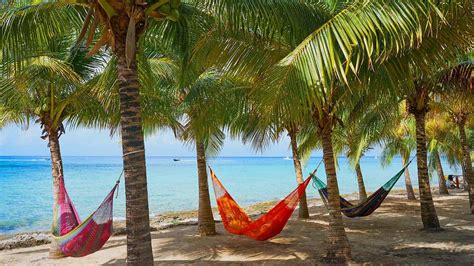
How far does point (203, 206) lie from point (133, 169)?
369 centimetres

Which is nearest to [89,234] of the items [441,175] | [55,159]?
[55,159]

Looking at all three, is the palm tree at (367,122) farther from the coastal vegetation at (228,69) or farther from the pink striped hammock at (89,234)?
the pink striped hammock at (89,234)

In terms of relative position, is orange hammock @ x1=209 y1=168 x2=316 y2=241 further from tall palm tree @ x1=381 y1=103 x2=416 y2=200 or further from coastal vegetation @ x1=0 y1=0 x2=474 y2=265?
tall palm tree @ x1=381 y1=103 x2=416 y2=200

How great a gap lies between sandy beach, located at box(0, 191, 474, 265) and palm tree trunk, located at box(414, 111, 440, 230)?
193mm

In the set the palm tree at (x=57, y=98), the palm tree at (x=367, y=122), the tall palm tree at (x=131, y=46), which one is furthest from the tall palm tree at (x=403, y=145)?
the tall palm tree at (x=131, y=46)

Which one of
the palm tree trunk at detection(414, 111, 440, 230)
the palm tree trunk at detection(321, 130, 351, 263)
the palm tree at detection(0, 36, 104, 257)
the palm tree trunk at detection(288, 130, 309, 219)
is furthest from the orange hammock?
the palm tree trunk at detection(288, 130, 309, 219)

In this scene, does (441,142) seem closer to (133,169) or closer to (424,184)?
(424,184)

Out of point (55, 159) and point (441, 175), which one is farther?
point (441, 175)

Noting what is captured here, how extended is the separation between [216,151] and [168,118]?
1584 mm

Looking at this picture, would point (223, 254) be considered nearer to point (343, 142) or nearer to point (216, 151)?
point (216, 151)

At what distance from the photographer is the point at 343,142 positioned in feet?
34.6

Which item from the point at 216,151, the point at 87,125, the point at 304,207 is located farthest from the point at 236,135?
the point at 87,125

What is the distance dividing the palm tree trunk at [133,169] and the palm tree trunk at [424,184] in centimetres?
449

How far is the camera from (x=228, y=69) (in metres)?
4.25
